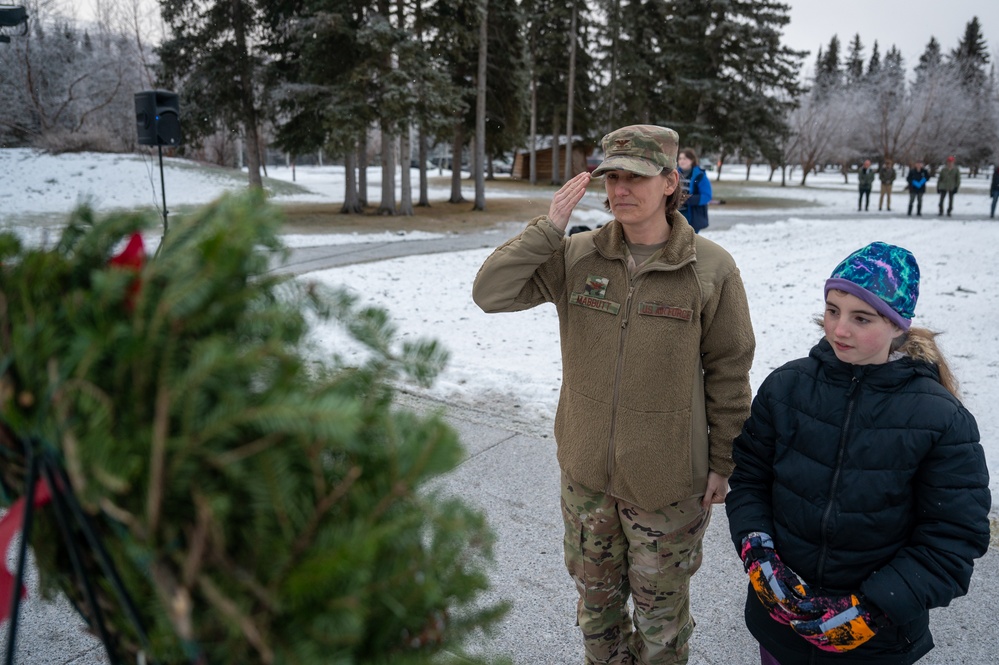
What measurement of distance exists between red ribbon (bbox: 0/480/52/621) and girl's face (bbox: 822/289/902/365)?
1.92 meters

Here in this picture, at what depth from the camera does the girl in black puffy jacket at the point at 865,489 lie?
181 cm

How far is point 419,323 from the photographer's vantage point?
8.12 m

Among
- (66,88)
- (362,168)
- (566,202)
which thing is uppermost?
(66,88)

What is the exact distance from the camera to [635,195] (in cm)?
218

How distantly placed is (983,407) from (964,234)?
36.7ft

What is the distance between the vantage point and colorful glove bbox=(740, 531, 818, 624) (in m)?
1.90

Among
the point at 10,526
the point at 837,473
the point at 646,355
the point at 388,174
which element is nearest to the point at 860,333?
the point at 837,473

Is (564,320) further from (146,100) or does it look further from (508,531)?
(146,100)

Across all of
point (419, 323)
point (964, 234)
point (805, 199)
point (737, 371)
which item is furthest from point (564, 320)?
point (805, 199)

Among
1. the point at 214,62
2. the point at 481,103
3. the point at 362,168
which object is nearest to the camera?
the point at 214,62

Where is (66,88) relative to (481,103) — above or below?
above

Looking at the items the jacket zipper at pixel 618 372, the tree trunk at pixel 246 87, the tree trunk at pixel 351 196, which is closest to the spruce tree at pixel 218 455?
the jacket zipper at pixel 618 372

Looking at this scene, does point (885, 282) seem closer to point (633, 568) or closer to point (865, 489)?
point (865, 489)

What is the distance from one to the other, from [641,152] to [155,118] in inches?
452
